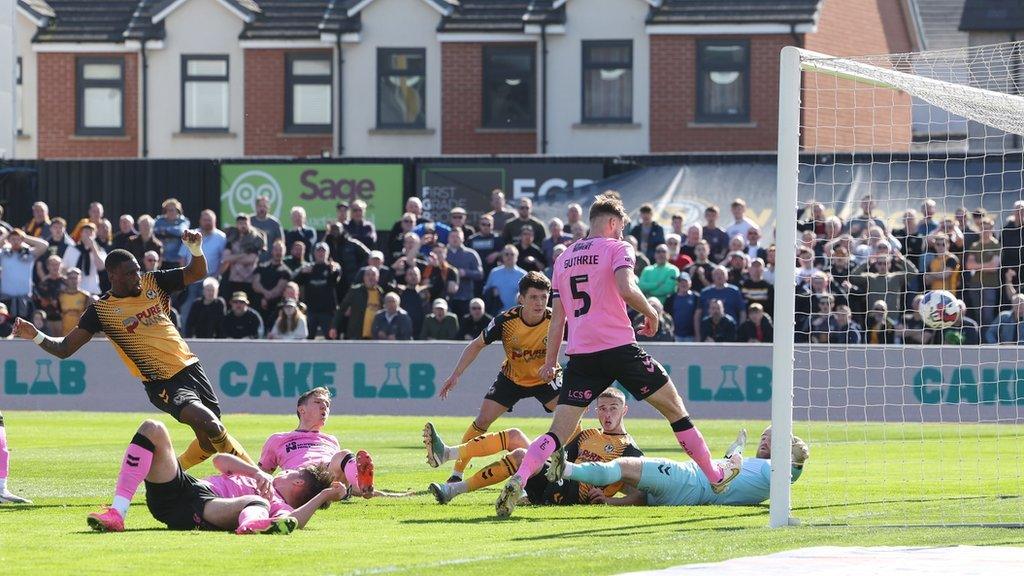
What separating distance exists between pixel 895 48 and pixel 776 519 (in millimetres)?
38435

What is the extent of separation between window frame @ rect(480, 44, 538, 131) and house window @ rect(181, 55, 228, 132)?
6.62 metres

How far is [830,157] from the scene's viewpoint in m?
28.7

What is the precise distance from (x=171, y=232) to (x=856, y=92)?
47.4ft

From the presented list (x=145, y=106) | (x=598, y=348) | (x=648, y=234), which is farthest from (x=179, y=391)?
(x=145, y=106)

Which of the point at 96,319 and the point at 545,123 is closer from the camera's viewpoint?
the point at 96,319

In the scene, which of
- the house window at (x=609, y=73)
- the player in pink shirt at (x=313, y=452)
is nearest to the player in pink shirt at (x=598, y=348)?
the player in pink shirt at (x=313, y=452)

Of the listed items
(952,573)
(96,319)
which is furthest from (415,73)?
(952,573)

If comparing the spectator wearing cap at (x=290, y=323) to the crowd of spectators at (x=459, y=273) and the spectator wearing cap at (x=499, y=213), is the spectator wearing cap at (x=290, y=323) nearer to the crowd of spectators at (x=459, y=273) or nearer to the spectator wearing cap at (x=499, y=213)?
the crowd of spectators at (x=459, y=273)

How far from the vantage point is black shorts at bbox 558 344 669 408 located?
11.5 m

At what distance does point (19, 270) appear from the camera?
1032 inches

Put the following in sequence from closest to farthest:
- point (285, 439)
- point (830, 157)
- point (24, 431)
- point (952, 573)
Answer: point (952, 573) → point (285, 439) → point (24, 431) → point (830, 157)

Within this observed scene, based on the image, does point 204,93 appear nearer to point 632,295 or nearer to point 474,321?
point 474,321

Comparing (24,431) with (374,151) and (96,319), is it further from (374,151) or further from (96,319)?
(374,151)

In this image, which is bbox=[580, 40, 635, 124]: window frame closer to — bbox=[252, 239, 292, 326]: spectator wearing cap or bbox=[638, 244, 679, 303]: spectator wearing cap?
bbox=[252, 239, 292, 326]: spectator wearing cap
